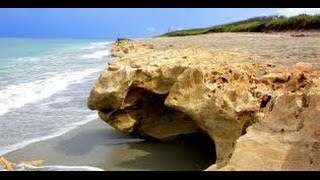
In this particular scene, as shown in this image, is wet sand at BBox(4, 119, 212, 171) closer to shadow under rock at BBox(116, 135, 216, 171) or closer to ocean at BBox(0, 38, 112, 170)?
shadow under rock at BBox(116, 135, 216, 171)

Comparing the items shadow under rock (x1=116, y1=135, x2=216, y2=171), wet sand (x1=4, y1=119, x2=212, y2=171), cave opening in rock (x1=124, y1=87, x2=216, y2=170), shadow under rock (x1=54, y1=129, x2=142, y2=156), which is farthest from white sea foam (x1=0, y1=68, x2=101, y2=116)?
shadow under rock (x1=116, y1=135, x2=216, y2=171)

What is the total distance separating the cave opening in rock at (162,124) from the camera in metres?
9.87

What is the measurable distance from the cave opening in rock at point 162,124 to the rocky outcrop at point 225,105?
0.07ft

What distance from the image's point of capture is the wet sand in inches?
345

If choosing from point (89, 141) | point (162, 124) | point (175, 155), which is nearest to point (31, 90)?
point (89, 141)

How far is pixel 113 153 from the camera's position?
379 inches

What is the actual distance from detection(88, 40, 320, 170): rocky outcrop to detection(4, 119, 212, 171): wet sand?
38cm

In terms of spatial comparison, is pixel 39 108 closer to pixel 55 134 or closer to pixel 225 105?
pixel 55 134

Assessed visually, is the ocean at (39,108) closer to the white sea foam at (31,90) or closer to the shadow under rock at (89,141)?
the white sea foam at (31,90)

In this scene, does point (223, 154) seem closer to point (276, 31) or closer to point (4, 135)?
point (4, 135)

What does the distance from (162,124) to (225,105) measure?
3.32 m

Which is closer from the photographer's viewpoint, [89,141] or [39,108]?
[89,141]
